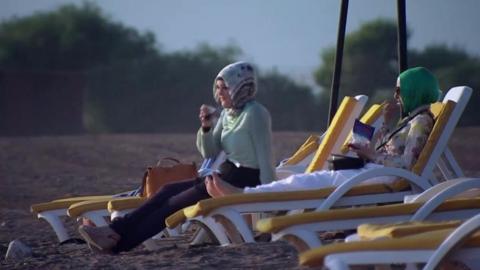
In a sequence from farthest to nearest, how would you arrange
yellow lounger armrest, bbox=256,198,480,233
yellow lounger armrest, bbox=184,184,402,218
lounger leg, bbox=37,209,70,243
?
1. lounger leg, bbox=37,209,70,243
2. yellow lounger armrest, bbox=184,184,402,218
3. yellow lounger armrest, bbox=256,198,480,233

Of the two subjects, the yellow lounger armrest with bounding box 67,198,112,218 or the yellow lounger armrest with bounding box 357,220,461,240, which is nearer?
the yellow lounger armrest with bounding box 357,220,461,240

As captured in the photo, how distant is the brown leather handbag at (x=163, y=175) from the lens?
9.70 metres

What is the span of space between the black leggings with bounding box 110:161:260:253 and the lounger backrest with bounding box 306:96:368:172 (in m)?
0.99

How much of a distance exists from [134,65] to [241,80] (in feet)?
95.3

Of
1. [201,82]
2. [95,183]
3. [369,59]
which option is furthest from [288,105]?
[95,183]

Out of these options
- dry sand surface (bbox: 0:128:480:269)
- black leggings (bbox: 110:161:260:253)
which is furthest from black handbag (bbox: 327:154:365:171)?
dry sand surface (bbox: 0:128:480:269)

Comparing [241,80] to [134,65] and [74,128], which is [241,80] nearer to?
[74,128]

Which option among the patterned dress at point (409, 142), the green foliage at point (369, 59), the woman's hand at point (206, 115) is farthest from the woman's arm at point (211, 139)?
the green foliage at point (369, 59)

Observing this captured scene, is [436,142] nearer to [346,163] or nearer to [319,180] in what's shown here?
[346,163]

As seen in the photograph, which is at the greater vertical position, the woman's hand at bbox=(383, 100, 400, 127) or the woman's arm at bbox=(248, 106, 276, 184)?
the woman's hand at bbox=(383, 100, 400, 127)

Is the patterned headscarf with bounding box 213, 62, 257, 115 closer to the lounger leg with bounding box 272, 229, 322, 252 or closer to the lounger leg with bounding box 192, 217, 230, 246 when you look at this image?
the lounger leg with bounding box 192, 217, 230, 246

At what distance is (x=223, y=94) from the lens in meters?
9.08

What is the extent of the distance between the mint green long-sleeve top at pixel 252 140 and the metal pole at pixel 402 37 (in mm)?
2205

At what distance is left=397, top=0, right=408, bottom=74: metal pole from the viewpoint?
1089cm
